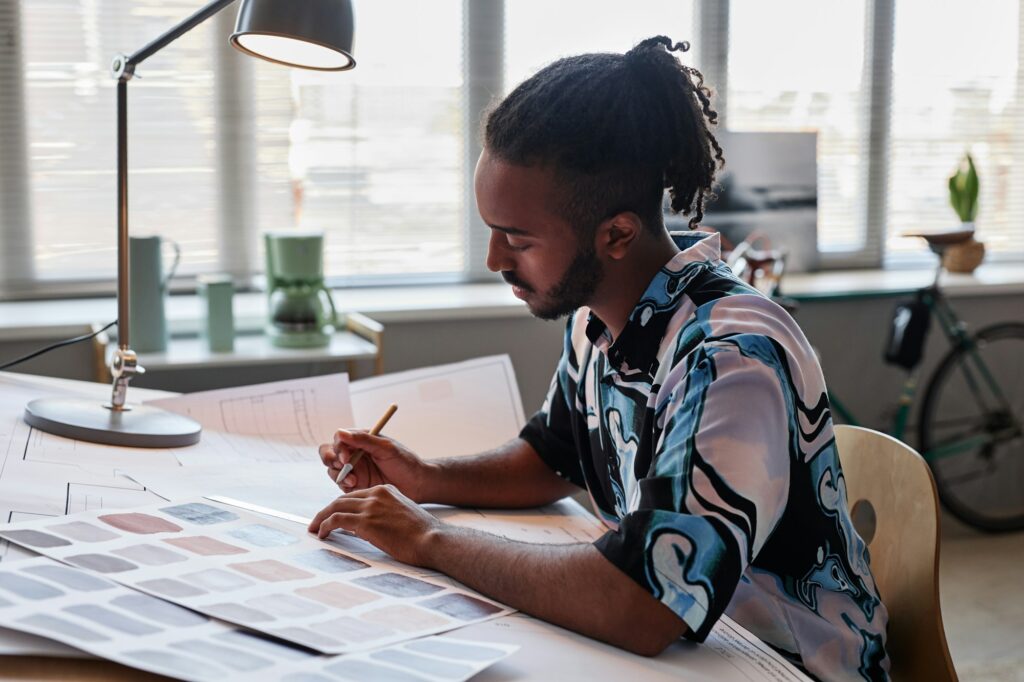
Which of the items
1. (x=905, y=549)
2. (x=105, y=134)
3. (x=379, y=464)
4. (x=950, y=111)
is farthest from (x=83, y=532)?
(x=950, y=111)

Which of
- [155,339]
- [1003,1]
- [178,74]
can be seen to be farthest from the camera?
[1003,1]

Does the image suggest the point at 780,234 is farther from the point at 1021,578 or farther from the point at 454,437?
the point at 454,437

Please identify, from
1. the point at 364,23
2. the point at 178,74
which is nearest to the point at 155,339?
the point at 178,74

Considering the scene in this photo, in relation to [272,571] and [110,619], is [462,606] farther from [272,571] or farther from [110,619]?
[110,619]

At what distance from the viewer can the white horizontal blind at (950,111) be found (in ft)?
12.1

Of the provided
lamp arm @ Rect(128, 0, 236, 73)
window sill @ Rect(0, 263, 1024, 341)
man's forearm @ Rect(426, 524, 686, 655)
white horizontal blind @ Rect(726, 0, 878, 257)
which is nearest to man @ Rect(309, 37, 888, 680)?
man's forearm @ Rect(426, 524, 686, 655)

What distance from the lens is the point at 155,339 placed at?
2.49 m

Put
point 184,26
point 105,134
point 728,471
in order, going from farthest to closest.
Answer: point 105,134, point 184,26, point 728,471

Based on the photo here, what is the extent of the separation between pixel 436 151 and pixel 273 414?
5.94 ft

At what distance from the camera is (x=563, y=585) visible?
0.91m

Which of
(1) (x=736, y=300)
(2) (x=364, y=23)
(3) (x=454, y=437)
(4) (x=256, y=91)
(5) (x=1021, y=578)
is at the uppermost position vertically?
(2) (x=364, y=23)

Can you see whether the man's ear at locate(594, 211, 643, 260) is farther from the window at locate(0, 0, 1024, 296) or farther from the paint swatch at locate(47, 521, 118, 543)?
the window at locate(0, 0, 1024, 296)

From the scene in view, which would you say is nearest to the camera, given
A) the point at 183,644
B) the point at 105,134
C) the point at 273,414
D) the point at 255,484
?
the point at 183,644

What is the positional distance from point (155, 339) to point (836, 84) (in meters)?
2.37
